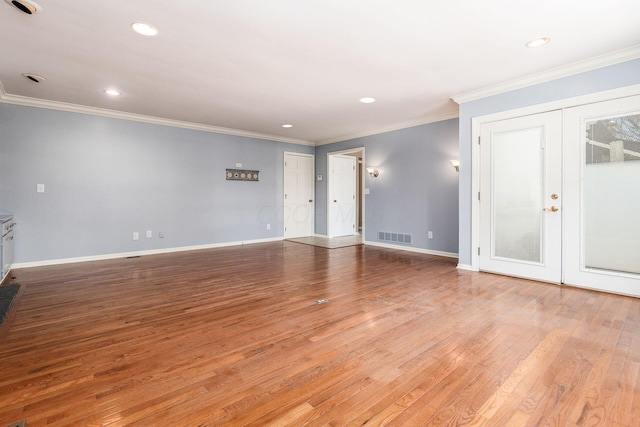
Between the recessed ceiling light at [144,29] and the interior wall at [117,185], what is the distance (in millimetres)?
3245

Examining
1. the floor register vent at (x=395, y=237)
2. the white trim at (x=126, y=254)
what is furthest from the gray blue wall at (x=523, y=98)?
the white trim at (x=126, y=254)

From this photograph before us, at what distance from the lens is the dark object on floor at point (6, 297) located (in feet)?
9.20

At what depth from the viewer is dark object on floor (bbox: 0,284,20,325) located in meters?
2.80

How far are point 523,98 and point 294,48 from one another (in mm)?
2892

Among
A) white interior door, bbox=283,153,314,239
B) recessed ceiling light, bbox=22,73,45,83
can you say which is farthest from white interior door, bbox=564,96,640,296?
recessed ceiling light, bbox=22,73,45,83

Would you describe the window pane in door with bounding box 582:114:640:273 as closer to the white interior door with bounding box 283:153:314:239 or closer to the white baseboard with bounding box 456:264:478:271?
the white baseboard with bounding box 456:264:478:271

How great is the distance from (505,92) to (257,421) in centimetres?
450

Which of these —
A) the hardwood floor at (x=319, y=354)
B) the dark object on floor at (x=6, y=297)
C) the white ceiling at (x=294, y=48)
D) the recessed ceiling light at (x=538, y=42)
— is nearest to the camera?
the hardwood floor at (x=319, y=354)

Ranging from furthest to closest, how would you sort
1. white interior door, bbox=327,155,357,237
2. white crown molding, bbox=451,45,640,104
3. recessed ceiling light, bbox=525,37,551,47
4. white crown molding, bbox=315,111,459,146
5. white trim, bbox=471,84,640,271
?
white interior door, bbox=327,155,357,237 → white crown molding, bbox=315,111,459,146 → white trim, bbox=471,84,640,271 → white crown molding, bbox=451,45,640,104 → recessed ceiling light, bbox=525,37,551,47

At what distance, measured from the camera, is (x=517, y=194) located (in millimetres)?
3969

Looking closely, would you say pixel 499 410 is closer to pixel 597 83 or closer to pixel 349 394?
pixel 349 394

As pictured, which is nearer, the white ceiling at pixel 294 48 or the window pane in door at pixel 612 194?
the white ceiling at pixel 294 48

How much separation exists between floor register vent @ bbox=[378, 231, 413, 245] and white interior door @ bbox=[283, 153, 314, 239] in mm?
2218

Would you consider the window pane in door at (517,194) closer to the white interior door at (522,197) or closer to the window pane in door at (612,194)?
the white interior door at (522,197)
